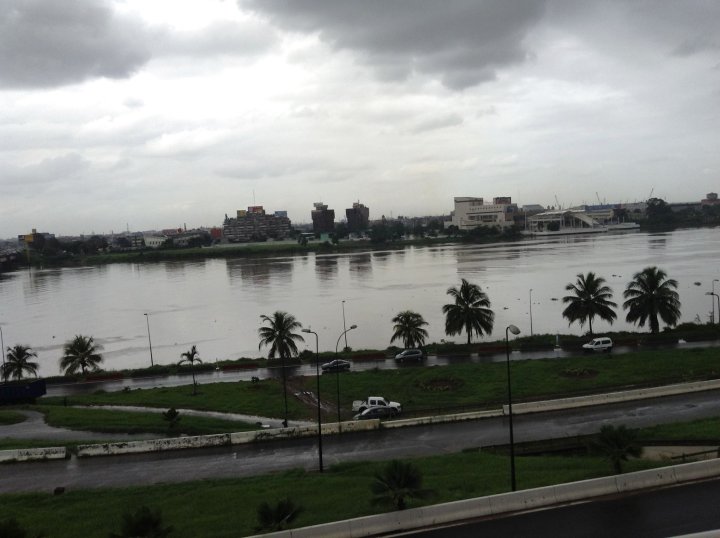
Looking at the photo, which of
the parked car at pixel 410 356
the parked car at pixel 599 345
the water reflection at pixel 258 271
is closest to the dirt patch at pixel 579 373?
the parked car at pixel 599 345

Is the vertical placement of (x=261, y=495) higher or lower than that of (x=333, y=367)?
higher

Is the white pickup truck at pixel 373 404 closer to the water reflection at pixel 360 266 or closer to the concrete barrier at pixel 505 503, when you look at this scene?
the concrete barrier at pixel 505 503

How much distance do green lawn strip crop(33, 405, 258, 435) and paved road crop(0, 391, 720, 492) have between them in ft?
7.99

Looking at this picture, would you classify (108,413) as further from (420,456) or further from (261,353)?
(261,353)

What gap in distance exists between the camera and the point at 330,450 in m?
18.2

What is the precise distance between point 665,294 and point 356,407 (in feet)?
68.9

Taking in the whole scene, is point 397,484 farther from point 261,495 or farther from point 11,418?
point 11,418

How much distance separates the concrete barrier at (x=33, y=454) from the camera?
18.4 metres

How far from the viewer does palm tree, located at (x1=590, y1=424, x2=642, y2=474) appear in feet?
42.0

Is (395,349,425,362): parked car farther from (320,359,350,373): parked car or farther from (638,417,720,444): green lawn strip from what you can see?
(638,417,720,444): green lawn strip

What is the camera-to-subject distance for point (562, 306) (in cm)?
5294

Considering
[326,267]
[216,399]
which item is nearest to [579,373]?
[216,399]

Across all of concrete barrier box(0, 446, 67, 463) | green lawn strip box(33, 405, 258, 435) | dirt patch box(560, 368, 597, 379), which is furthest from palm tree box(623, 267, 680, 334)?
concrete barrier box(0, 446, 67, 463)

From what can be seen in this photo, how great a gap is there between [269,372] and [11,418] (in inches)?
479
